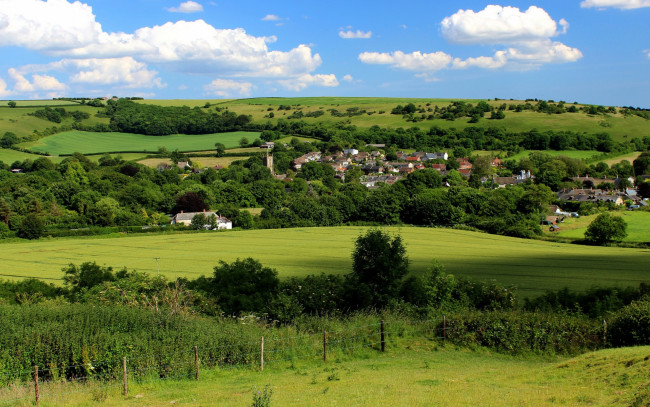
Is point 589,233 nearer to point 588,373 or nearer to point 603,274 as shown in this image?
point 603,274

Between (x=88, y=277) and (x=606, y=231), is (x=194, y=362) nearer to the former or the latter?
(x=88, y=277)

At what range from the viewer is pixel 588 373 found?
1316 cm

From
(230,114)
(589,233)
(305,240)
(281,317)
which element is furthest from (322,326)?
(230,114)

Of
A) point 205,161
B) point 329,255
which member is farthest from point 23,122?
point 329,255

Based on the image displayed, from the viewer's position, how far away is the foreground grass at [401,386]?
455 inches

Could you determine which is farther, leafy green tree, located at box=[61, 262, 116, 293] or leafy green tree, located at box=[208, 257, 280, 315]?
leafy green tree, located at box=[61, 262, 116, 293]

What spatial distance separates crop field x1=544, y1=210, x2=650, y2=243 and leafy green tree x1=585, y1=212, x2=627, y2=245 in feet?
4.73

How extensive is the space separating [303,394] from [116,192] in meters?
79.6

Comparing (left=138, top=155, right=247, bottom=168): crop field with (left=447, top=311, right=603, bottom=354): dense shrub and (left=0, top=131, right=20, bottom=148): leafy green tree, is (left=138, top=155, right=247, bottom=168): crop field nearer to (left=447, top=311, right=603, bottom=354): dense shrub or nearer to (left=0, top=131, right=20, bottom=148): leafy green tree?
(left=0, top=131, right=20, bottom=148): leafy green tree

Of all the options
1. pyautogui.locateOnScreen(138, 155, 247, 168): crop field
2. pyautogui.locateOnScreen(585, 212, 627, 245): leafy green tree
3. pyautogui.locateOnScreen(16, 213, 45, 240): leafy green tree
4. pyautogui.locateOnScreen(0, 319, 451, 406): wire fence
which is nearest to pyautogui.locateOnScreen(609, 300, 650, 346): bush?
pyautogui.locateOnScreen(0, 319, 451, 406): wire fence

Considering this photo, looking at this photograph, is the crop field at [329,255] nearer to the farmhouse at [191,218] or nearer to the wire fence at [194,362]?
the farmhouse at [191,218]

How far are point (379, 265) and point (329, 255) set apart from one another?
19.2m

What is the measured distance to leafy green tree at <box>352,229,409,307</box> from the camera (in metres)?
28.5

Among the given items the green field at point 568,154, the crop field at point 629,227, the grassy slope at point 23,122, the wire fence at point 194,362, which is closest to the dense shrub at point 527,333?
the wire fence at point 194,362
